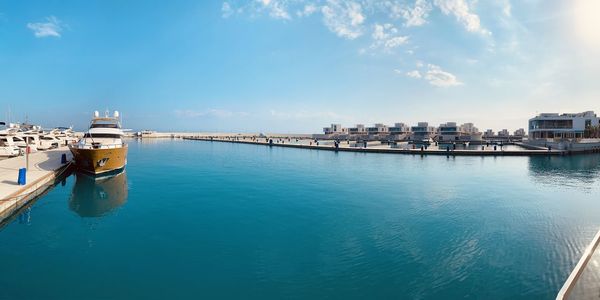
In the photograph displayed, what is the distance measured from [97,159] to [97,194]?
19.4ft

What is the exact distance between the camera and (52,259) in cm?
967

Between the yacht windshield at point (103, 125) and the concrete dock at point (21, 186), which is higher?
the yacht windshield at point (103, 125)

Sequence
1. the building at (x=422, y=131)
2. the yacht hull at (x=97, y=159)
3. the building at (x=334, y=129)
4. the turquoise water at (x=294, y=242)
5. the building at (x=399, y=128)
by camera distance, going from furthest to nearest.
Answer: the building at (x=334, y=129), the building at (x=399, y=128), the building at (x=422, y=131), the yacht hull at (x=97, y=159), the turquoise water at (x=294, y=242)

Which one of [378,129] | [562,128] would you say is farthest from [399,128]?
[562,128]

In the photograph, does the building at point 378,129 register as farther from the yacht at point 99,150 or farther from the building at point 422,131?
the yacht at point 99,150

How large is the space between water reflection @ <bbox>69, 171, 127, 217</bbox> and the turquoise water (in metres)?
0.13

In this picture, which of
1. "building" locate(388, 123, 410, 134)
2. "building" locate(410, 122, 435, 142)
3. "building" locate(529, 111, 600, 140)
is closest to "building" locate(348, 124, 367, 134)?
"building" locate(388, 123, 410, 134)

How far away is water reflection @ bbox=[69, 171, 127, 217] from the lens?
16.0 meters

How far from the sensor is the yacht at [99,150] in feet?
79.1

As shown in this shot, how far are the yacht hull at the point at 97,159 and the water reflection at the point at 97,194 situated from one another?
2.37 ft

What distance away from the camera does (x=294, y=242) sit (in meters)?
11.3

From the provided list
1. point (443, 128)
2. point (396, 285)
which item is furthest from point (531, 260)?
point (443, 128)

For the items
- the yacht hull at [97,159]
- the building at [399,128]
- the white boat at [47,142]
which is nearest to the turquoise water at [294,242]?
the yacht hull at [97,159]

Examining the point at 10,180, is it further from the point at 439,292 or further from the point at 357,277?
the point at 439,292
